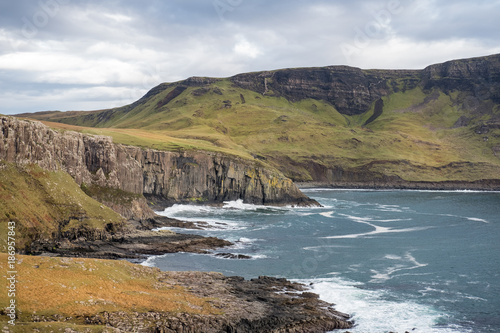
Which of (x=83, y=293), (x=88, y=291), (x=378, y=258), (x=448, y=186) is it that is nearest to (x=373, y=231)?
(x=378, y=258)

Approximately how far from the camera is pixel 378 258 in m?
65.7

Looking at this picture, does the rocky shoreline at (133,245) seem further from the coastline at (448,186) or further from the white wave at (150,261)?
the coastline at (448,186)

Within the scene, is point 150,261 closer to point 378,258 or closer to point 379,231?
point 378,258

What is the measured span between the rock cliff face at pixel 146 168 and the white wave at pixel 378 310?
146 ft

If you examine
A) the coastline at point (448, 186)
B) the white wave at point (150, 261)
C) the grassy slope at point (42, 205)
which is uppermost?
the grassy slope at point (42, 205)

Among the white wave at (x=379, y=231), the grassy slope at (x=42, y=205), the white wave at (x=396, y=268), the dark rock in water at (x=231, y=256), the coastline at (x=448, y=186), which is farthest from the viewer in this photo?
the coastline at (x=448, y=186)

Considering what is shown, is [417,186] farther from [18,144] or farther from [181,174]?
[18,144]

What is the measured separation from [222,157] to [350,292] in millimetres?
84712

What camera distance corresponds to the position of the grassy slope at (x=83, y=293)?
32594mm

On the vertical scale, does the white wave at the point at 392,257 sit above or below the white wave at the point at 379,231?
above

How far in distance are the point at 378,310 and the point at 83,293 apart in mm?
26256

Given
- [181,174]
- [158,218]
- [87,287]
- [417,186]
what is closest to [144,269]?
[87,287]

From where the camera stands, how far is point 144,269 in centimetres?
4628

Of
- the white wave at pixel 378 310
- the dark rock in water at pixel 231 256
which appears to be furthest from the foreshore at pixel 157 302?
the dark rock in water at pixel 231 256
